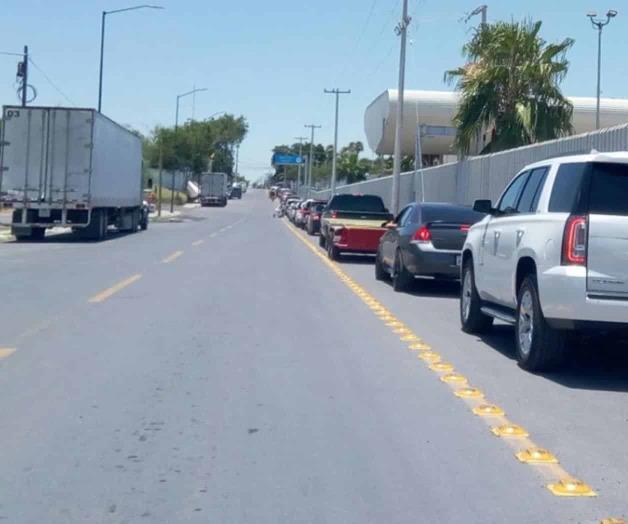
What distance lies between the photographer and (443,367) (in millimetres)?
11609

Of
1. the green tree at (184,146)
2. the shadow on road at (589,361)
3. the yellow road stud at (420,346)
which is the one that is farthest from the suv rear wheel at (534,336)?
the green tree at (184,146)

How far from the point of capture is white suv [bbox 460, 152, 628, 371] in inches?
399

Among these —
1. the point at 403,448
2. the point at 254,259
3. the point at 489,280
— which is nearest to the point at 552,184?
the point at 489,280

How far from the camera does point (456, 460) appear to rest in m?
7.65

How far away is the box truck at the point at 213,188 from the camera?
3927 inches

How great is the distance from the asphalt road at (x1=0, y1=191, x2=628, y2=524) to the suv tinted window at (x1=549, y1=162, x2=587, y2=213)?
1.69 m

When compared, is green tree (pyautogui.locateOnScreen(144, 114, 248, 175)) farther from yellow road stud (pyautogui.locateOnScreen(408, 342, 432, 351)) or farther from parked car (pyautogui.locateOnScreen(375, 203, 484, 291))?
yellow road stud (pyautogui.locateOnScreen(408, 342, 432, 351))

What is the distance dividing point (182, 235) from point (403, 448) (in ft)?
117

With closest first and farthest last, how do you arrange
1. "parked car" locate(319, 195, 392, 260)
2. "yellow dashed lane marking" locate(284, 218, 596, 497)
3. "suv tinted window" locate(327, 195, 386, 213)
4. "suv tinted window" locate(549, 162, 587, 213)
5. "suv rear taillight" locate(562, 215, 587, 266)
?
"yellow dashed lane marking" locate(284, 218, 596, 497)
"suv rear taillight" locate(562, 215, 587, 266)
"suv tinted window" locate(549, 162, 587, 213)
"parked car" locate(319, 195, 392, 260)
"suv tinted window" locate(327, 195, 386, 213)

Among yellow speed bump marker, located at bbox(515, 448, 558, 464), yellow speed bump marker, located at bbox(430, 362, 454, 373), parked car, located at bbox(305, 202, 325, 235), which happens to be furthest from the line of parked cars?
parked car, located at bbox(305, 202, 325, 235)

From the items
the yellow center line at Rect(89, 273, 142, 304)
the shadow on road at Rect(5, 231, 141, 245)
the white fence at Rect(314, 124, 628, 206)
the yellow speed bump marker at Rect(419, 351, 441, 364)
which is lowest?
the yellow speed bump marker at Rect(419, 351, 441, 364)

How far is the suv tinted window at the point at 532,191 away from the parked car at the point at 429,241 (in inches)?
250

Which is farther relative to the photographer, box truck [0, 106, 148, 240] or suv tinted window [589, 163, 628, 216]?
box truck [0, 106, 148, 240]

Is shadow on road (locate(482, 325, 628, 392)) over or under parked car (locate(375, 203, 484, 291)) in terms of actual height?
under
